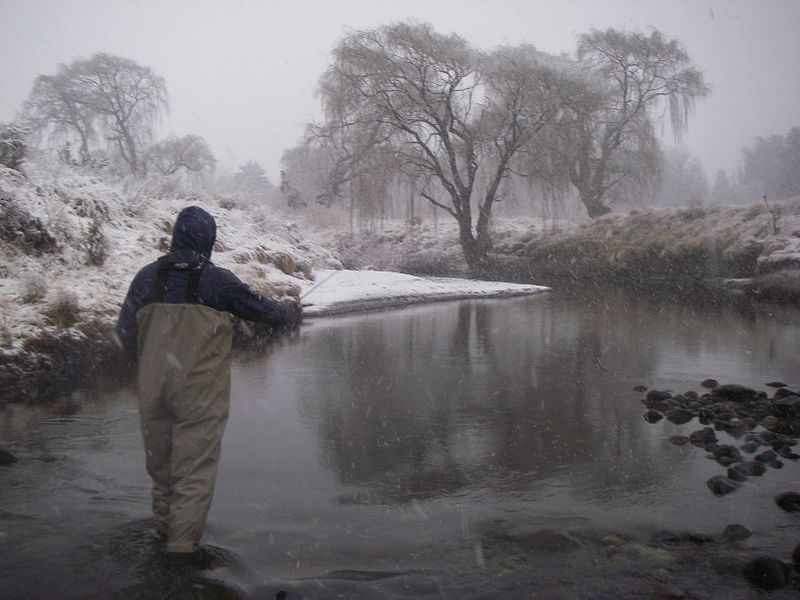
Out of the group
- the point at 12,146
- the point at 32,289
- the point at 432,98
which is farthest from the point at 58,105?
the point at 32,289

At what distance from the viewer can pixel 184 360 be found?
3.35 m

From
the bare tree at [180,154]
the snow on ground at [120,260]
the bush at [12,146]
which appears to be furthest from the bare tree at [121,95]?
the bush at [12,146]

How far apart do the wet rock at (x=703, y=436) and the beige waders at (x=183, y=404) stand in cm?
431

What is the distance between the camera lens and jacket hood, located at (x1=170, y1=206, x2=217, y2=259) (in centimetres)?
346

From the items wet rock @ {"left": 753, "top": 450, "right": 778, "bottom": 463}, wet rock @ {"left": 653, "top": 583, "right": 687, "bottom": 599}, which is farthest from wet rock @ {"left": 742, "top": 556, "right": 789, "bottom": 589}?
wet rock @ {"left": 753, "top": 450, "right": 778, "bottom": 463}

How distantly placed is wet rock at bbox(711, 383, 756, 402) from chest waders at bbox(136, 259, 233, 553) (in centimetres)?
590

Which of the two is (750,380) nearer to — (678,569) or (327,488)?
(678,569)

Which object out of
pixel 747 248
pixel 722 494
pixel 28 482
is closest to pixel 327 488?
pixel 28 482

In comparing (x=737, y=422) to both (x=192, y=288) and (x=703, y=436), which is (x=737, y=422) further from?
(x=192, y=288)

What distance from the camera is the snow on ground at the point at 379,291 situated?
16.2 metres

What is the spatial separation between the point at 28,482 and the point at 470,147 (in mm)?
24411

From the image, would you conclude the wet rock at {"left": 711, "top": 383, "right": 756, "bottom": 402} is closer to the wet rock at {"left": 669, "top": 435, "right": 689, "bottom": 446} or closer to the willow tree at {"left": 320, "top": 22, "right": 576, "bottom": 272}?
the wet rock at {"left": 669, "top": 435, "right": 689, "bottom": 446}

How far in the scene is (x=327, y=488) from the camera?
4.69m

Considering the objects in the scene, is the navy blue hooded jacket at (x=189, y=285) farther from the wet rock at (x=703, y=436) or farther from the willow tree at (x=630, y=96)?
the willow tree at (x=630, y=96)
